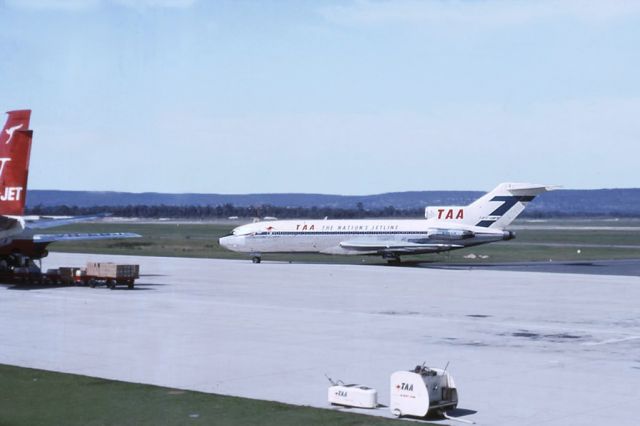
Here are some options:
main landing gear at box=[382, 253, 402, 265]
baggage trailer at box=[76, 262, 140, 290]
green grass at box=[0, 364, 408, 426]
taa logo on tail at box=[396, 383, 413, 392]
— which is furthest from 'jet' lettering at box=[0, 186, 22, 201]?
main landing gear at box=[382, 253, 402, 265]

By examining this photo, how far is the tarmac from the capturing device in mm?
21641

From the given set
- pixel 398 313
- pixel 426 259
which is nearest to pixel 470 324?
pixel 398 313

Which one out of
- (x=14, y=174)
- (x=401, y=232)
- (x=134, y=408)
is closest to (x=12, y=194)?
(x=14, y=174)

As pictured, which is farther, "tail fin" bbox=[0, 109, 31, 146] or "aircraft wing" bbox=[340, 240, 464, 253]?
"aircraft wing" bbox=[340, 240, 464, 253]

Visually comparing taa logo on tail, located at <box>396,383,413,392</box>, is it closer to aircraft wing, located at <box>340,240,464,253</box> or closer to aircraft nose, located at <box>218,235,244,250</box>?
aircraft wing, located at <box>340,240,464,253</box>

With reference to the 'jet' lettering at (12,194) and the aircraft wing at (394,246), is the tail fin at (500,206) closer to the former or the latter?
the aircraft wing at (394,246)

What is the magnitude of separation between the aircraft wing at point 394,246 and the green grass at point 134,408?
5224 centimetres

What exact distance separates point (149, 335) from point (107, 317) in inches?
233

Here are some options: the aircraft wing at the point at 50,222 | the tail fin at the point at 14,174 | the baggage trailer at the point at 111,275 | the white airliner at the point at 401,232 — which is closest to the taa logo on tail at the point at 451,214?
the white airliner at the point at 401,232

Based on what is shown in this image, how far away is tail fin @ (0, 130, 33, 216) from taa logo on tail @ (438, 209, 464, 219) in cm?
3759

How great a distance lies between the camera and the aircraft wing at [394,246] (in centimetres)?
7244

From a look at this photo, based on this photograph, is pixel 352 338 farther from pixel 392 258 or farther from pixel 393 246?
pixel 392 258

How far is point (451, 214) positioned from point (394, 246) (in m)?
5.55

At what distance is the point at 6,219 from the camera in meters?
46.4
